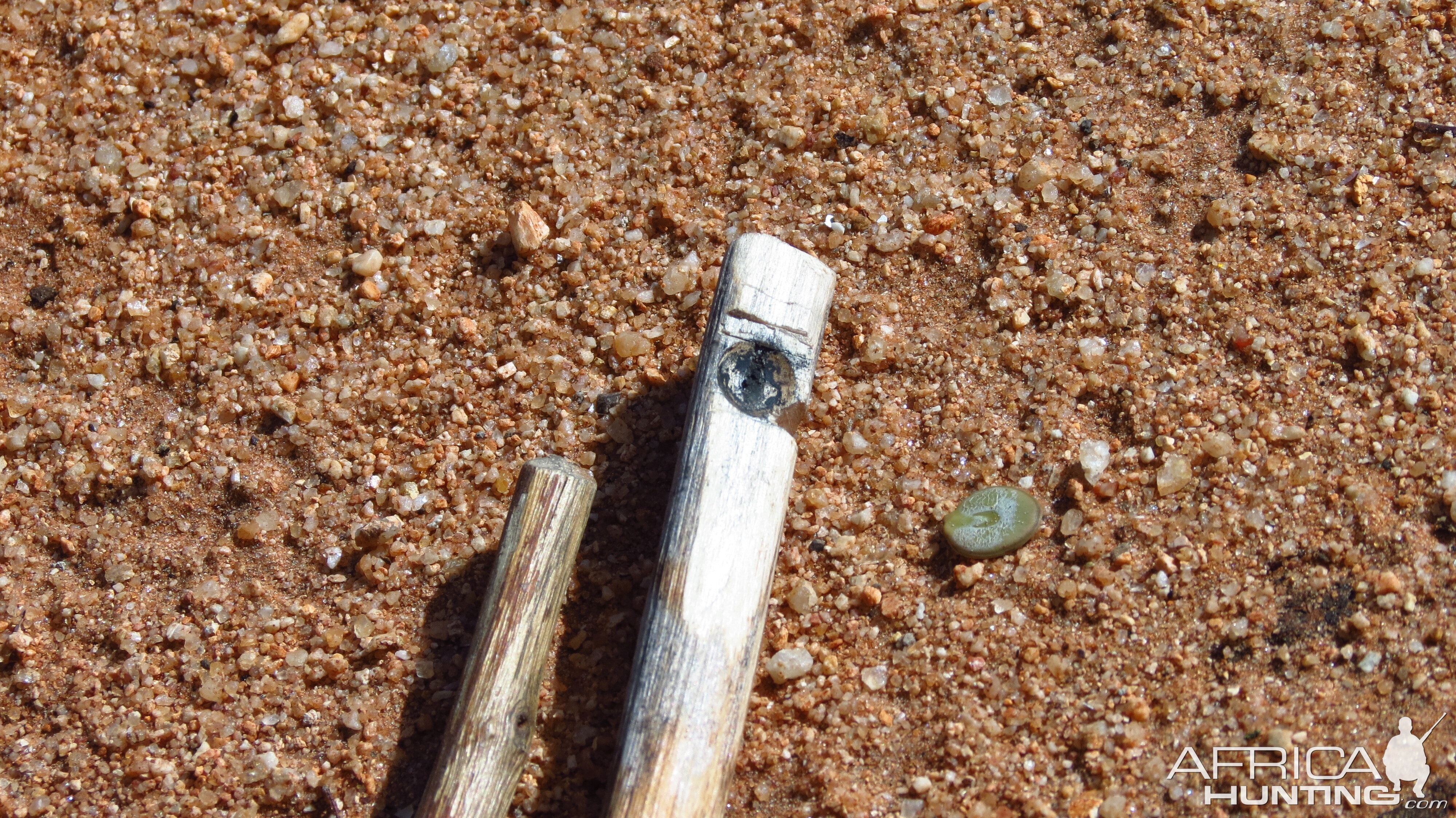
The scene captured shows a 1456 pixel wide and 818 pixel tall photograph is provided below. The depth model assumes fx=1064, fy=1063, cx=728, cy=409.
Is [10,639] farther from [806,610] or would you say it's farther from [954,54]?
[954,54]

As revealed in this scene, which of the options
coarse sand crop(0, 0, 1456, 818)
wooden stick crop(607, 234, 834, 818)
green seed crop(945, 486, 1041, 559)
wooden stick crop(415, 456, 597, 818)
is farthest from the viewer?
green seed crop(945, 486, 1041, 559)

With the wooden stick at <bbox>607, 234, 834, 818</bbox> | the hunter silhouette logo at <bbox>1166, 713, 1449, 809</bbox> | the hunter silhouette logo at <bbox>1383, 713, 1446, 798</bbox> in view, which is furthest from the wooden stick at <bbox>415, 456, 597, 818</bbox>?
the hunter silhouette logo at <bbox>1383, 713, 1446, 798</bbox>

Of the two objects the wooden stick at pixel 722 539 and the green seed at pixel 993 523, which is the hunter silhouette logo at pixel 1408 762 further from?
the wooden stick at pixel 722 539

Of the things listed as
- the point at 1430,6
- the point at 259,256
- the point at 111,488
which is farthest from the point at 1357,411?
the point at 111,488

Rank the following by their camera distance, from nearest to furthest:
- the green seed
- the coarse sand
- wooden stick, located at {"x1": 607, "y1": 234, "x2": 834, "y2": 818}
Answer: wooden stick, located at {"x1": 607, "y1": 234, "x2": 834, "y2": 818} < the coarse sand < the green seed

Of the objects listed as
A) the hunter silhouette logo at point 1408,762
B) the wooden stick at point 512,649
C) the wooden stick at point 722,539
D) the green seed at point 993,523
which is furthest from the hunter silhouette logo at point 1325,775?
the wooden stick at point 512,649

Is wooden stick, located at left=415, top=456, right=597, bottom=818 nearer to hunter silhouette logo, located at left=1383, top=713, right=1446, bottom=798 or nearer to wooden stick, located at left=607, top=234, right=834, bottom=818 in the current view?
wooden stick, located at left=607, top=234, right=834, bottom=818

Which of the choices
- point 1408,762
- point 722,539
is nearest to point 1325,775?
point 1408,762
